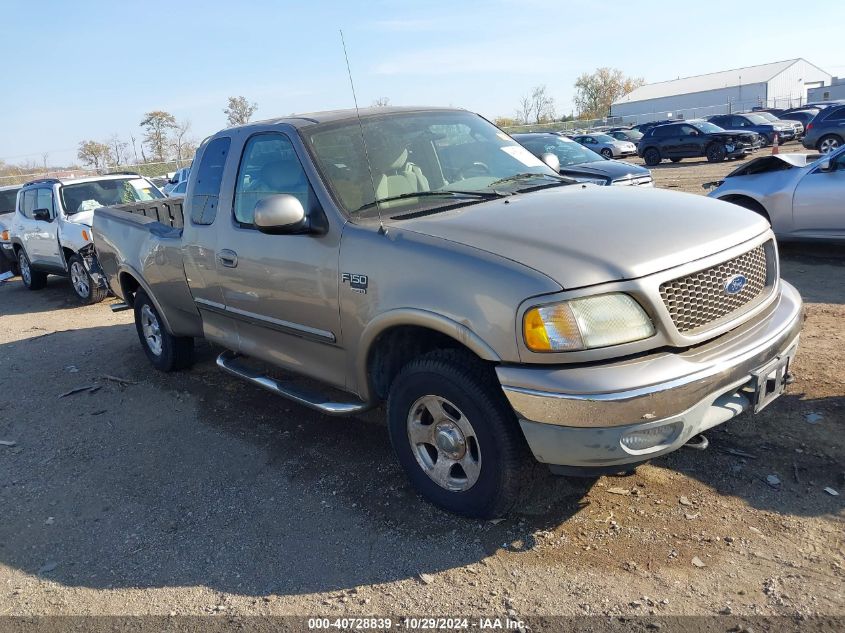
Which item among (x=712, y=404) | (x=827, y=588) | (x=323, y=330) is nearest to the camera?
(x=827, y=588)

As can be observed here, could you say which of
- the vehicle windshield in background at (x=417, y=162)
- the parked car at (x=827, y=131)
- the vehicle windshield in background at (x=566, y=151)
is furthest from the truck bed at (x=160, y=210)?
the parked car at (x=827, y=131)

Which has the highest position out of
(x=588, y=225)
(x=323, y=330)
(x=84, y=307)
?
(x=588, y=225)

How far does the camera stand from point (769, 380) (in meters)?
3.16

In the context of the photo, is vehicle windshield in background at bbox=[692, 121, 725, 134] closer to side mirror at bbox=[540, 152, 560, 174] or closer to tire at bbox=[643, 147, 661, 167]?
tire at bbox=[643, 147, 661, 167]

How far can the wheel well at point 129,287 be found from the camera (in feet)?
20.7

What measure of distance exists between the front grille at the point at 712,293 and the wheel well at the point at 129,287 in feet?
16.2

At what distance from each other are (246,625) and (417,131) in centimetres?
294

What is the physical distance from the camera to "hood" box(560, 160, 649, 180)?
1055 centimetres

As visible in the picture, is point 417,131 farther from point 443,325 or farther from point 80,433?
point 80,433

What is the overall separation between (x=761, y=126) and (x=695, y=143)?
540 centimetres

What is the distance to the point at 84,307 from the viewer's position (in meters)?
10.4

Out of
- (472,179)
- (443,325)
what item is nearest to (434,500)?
(443,325)

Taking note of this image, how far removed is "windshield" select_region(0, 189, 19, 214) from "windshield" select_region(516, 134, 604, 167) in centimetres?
1184

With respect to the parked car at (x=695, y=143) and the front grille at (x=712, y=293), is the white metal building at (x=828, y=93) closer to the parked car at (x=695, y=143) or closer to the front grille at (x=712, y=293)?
the parked car at (x=695, y=143)
